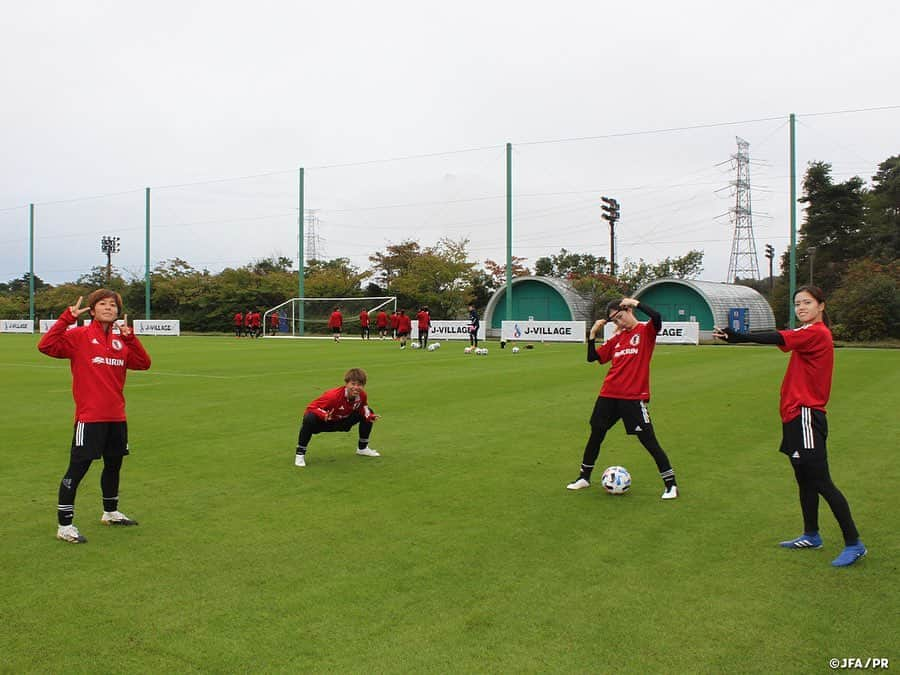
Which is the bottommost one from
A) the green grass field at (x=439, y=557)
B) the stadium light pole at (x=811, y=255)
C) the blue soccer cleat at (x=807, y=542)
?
the green grass field at (x=439, y=557)

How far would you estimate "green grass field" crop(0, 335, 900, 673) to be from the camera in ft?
12.4

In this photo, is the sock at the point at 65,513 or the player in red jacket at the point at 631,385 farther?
the player in red jacket at the point at 631,385

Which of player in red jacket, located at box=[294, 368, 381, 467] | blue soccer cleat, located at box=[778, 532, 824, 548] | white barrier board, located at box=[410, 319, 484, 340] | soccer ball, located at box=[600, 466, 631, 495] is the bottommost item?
blue soccer cleat, located at box=[778, 532, 824, 548]

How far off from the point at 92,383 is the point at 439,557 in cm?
273

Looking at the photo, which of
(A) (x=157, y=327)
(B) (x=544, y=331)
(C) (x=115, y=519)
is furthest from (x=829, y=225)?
(C) (x=115, y=519)

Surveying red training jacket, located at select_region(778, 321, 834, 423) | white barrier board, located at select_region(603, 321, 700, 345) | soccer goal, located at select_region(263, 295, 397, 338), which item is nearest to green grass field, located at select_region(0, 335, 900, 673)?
red training jacket, located at select_region(778, 321, 834, 423)

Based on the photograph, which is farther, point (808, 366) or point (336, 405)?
point (336, 405)

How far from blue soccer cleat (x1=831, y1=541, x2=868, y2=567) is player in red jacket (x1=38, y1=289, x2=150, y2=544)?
4.90 m

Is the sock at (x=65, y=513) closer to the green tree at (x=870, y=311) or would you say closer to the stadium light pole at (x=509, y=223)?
the green tree at (x=870, y=311)

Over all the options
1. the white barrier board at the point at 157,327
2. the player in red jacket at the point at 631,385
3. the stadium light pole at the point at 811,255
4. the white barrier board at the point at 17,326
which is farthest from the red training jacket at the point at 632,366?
the white barrier board at the point at 17,326

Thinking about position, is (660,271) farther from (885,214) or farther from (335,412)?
(335,412)

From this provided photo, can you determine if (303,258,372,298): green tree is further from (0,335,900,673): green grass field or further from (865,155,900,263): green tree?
(0,335,900,673): green grass field

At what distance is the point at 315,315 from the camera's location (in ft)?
181

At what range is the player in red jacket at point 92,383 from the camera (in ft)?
18.0
